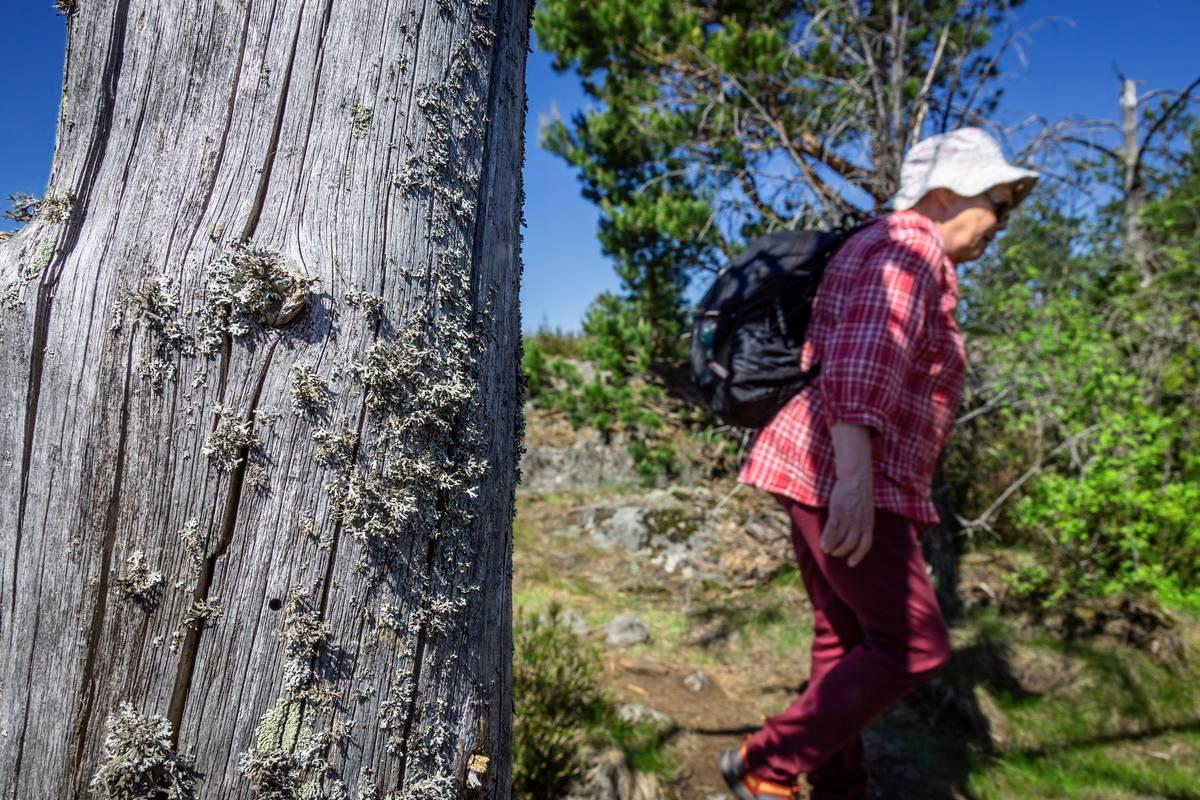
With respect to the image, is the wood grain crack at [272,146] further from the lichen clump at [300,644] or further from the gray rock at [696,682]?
the gray rock at [696,682]

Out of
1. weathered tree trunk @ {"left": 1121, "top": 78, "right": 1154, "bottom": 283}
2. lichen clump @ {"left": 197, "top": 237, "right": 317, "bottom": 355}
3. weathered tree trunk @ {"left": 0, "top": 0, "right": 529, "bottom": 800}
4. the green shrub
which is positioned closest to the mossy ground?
the green shrub

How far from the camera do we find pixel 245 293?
91cm

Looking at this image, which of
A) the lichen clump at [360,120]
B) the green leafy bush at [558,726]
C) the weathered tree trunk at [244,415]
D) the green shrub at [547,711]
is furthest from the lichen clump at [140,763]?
the green leafy bush at [558,726]

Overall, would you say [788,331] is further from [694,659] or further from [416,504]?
[694,659]

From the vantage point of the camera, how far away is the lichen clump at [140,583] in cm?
90

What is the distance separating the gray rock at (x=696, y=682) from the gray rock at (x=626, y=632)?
0.49m

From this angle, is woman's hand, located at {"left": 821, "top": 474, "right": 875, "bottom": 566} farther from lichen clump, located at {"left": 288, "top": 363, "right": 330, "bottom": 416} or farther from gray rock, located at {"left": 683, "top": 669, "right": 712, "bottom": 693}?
gray rock, located at {"left": 683, "top": 669, "right": 712, "bottom": 693}

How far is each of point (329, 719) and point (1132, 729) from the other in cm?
428

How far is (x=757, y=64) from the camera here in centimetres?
541

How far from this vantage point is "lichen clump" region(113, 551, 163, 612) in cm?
90

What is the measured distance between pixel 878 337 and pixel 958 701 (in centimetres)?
272

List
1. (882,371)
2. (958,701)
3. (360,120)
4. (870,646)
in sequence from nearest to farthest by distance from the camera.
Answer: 1. (360,120)
2. (882,371)
3. (870,646)
4. (958,701)

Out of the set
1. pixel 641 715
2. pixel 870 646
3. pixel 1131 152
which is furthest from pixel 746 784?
pixel 1131 152

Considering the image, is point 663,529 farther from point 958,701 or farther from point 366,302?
point 366,302
